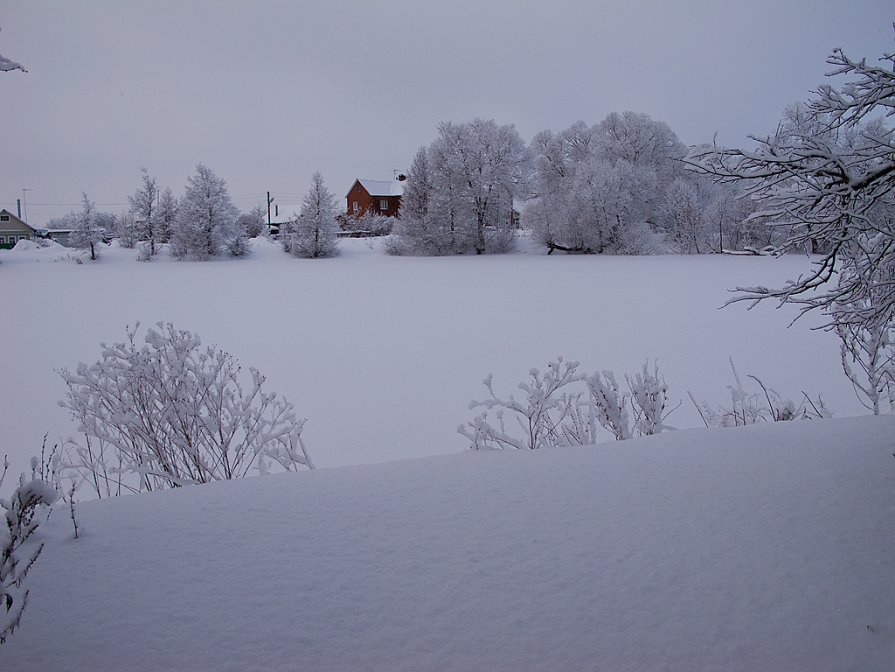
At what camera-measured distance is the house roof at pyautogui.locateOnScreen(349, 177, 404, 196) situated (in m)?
61.0

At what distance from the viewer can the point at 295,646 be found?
1917 millimetres

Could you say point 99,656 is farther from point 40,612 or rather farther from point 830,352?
point 830,352

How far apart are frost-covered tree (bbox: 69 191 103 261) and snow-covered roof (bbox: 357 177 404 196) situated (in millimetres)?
30784

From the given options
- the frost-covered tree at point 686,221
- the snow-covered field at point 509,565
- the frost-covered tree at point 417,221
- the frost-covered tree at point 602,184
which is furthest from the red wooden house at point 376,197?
the snow-covered field at point 509,565

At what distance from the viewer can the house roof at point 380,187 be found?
60969mm

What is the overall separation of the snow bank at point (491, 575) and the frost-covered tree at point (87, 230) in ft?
114

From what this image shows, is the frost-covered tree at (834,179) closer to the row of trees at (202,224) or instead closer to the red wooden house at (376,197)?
the row of trees at (202,224)

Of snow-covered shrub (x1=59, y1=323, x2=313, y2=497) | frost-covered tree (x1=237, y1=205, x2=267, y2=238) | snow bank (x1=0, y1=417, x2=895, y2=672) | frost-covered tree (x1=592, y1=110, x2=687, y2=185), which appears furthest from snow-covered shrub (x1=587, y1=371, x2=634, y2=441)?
frost-covered tree (x1=237, y1=205, x2=267, y2=238)

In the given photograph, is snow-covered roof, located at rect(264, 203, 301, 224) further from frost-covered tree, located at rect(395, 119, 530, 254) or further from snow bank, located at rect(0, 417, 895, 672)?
snow bank, located at rect(0, 417, 895, 672)

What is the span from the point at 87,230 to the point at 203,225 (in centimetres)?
598

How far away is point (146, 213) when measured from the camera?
35.8m

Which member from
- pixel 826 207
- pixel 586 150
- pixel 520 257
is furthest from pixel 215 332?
pixel 586 150

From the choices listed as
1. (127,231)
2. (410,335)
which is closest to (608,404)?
(410,335)

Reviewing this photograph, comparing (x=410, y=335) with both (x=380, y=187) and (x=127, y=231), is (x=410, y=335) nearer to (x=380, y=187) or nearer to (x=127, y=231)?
(x=127, y=231)
